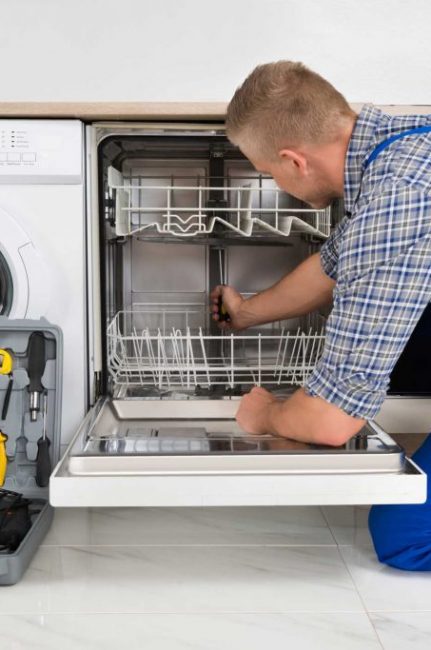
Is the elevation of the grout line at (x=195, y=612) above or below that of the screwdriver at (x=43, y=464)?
below

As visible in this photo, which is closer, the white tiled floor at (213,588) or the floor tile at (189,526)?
the white tiled floor at (213,588)

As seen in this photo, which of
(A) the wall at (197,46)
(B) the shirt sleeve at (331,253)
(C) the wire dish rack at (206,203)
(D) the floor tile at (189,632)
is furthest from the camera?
(A) the wall at (197,46)

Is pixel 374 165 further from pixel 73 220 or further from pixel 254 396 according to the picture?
pixel 73 220

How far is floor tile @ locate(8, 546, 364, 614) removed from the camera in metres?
1.43

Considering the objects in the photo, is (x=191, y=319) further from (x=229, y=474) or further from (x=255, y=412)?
(x=229, y=474)

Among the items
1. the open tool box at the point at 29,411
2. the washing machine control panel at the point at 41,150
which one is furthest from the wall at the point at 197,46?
the open tool box at the point at 29,411

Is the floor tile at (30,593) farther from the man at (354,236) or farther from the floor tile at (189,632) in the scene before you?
the man at (354,236)

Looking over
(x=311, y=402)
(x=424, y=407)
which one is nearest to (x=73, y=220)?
(x=311, y=402)

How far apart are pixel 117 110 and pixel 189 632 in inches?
44.4

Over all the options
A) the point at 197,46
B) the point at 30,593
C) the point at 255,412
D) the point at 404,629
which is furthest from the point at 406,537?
the point at 197,46

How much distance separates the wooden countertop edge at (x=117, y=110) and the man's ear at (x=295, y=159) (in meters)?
0.35

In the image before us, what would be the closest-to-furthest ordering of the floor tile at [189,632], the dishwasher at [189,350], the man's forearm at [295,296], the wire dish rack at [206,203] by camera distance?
the floor tile at [189,632], the dishwasher at [189,350], the man's forearm at [295,296], the wire dish rack at [206,203]

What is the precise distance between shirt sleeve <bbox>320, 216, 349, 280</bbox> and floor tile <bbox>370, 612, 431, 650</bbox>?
2.54ft

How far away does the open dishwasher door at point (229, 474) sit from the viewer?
1386 millimetres
